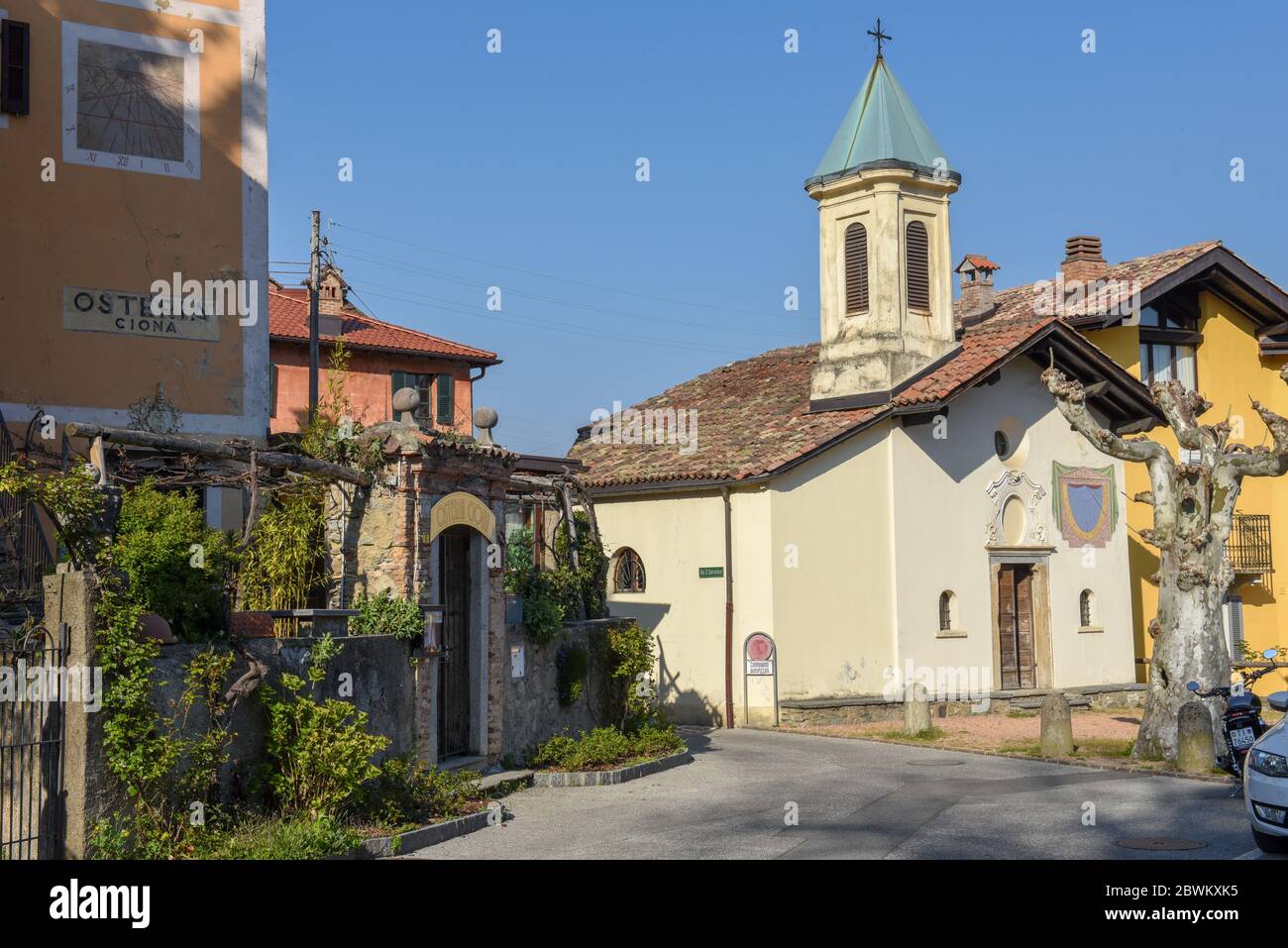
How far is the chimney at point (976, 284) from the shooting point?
30.2m

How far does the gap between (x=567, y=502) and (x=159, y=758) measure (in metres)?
8.63

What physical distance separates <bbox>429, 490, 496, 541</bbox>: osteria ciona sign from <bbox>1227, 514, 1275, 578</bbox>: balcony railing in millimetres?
20149

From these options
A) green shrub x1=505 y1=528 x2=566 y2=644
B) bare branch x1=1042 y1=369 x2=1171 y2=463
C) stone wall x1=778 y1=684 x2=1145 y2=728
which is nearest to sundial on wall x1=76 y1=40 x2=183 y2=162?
green shrub x1=505 y1=528 x2=566 y2=644

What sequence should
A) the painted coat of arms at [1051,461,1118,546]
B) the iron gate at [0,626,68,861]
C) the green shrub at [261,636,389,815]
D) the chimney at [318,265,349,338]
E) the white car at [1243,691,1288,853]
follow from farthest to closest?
the chimney at [318,265,349,338], the painted coat of arms at [1051,461,1118,546], the green shrub at [261,636,389,815], the white car at [1243,691,1288,853], the iron gate at [0,626,68,861]

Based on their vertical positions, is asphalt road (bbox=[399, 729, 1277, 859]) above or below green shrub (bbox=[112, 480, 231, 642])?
below

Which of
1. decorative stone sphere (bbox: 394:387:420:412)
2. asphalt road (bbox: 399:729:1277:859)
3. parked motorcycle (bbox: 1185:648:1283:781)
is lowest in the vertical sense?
asphalt road (bbox: 399:729:1277:859)

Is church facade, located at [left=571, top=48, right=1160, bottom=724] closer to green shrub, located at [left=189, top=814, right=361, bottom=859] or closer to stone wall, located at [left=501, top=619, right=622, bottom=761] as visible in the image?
stone wall, located at [left=501, top=619, right=622, bottom=761]

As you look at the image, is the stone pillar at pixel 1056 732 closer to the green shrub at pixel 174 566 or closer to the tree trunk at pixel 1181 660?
the tree trunk at pixel 1181 660

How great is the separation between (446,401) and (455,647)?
23428 mm

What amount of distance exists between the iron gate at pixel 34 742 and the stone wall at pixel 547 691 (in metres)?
6.55

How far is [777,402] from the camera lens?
85.5 feet

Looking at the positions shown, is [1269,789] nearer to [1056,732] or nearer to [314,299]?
[1056,732]

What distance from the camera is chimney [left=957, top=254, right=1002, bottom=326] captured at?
99.2ft

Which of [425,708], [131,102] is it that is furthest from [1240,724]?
[131,102]
